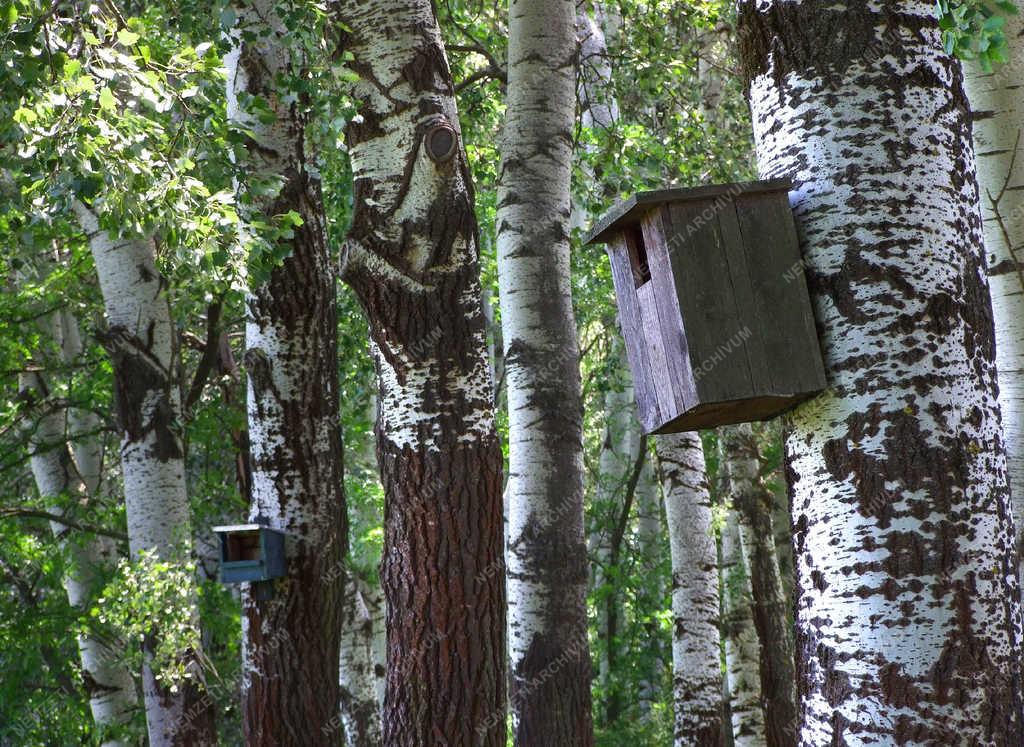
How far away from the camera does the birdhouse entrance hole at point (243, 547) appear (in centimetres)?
601

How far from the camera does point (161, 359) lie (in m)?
7.94

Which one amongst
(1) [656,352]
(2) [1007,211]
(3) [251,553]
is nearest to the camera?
(1) [656,352]

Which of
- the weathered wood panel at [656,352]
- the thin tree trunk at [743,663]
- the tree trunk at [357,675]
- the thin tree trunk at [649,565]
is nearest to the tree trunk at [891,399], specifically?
the weathered wood panel at [656,352]

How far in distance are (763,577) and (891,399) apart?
29.0 ft

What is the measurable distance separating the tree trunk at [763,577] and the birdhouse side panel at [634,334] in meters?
7.69

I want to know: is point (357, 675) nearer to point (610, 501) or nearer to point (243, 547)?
point (243, 547)

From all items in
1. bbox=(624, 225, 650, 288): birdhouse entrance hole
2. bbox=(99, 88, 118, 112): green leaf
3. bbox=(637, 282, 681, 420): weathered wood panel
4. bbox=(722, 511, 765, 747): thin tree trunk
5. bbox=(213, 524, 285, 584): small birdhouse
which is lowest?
bbox=(722, 511, 765, 747): thin tree trunk

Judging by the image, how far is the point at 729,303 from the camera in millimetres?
2658

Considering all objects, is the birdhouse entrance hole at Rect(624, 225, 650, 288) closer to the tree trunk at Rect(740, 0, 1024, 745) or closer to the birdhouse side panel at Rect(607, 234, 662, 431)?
the birdhouse side panel at Rect(607, 234, 662, 431)

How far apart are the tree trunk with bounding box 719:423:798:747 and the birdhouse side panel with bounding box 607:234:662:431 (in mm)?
7693

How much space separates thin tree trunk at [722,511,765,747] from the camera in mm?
10125

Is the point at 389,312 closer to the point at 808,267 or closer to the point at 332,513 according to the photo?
the point at 332,513

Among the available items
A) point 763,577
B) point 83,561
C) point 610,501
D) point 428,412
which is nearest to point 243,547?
point 428,412

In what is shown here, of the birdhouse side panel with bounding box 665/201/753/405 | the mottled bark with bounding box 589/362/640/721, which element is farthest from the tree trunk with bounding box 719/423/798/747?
the birdhouse side panel with bounding box 665/201/753/405
